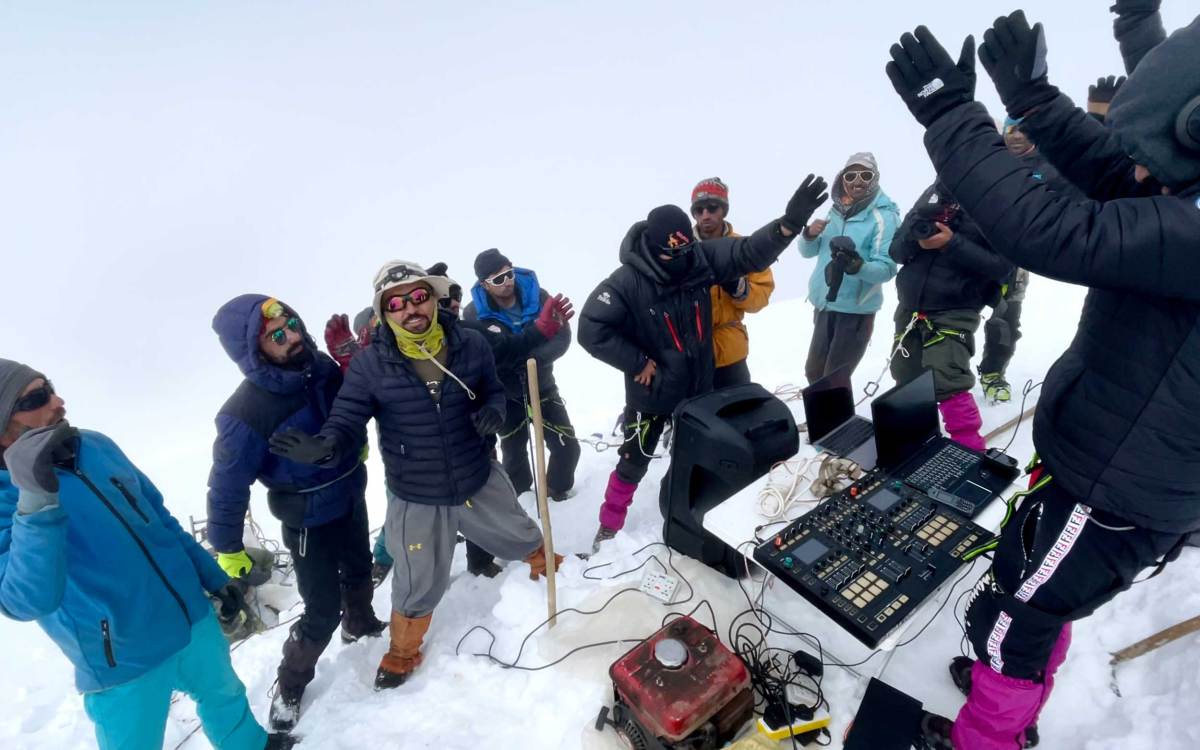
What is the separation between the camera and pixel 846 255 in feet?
13.1

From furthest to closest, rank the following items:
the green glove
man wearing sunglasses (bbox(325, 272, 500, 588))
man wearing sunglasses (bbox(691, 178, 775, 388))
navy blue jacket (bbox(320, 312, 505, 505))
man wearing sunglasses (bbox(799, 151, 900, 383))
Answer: man wearing sunglasses (bbox(799, 151, 900, 383))
man wearing sunglasses (bbox(691, 178, 775, 388))
man wearing sunglasses (bbox(325, 272, 500, 588))
navy blue jacket (bbox(320, 312, 505, 505))
the green glove

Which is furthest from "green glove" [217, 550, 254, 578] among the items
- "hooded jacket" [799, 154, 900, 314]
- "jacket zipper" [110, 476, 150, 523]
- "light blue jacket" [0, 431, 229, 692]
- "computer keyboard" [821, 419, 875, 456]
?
"hooded jacket" [799, 154, 900, 314]

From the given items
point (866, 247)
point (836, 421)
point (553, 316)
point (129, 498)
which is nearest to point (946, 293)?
point (866, 247)

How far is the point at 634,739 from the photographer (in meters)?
2.04

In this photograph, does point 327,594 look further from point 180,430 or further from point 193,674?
point 180,430

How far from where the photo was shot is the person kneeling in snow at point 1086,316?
3.80 feet

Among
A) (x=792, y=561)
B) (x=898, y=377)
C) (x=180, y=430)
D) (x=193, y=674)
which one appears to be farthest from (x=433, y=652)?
(x=180, y=430)

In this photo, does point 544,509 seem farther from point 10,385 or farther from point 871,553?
point 10,385

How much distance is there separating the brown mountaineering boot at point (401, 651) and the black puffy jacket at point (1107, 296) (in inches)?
113

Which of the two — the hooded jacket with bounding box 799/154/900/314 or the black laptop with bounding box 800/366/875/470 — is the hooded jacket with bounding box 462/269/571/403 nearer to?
the black laptop with bounding box 800/366/875/470

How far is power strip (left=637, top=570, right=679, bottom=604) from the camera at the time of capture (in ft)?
9.21

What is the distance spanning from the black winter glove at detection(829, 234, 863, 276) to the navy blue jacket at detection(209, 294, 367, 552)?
3.50 metres

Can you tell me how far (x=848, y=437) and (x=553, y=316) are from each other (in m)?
1.97

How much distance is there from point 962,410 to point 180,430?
1228cm
